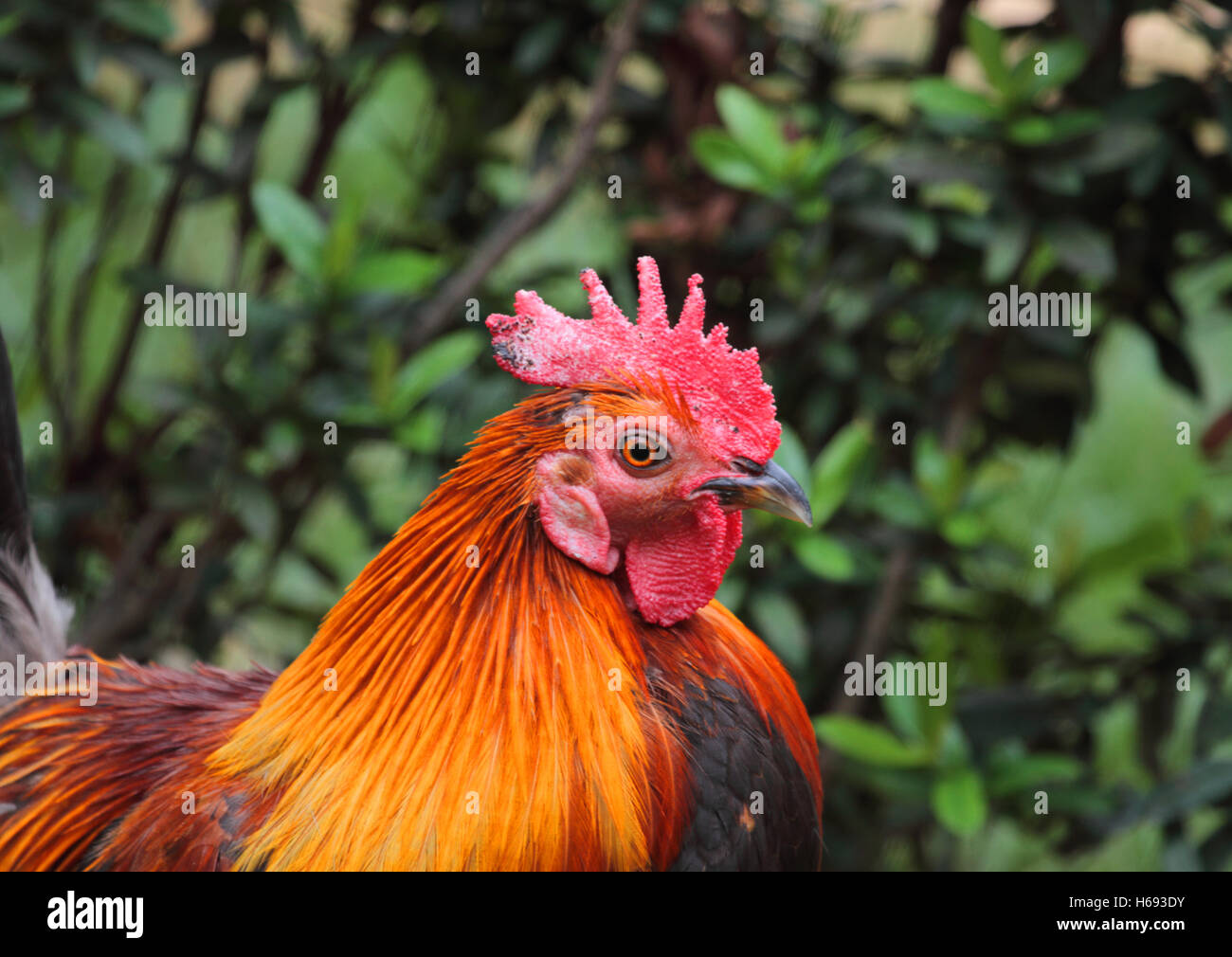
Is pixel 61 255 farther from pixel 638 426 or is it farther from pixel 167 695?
pixel 638 426

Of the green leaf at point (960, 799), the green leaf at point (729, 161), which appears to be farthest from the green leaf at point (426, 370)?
the green leaf at point (960, 799)

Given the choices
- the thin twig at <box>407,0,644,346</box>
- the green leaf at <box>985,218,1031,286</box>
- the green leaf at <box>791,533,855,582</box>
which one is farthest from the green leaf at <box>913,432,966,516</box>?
the thin twig at <box>407,0,644,346</box>

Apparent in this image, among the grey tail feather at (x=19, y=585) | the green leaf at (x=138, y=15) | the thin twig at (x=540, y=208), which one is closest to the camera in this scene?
the grey tail feather at (x=19, y=585)

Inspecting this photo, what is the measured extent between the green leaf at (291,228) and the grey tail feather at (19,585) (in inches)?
32.3

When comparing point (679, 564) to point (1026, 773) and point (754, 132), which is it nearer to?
point (754, 132)

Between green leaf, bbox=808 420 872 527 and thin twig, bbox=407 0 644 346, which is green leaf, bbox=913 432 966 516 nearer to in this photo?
green leaf, bbox=808 420 872 527

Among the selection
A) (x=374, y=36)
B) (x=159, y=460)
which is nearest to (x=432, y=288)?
(x=374, y=36)

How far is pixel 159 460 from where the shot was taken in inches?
123

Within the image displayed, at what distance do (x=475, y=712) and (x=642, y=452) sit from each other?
40 centimetres

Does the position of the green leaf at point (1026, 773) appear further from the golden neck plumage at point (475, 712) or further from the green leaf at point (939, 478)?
the golden neck plumage at point (475, 712)

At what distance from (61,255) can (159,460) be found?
1240mm

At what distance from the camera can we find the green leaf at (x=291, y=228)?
2645mm

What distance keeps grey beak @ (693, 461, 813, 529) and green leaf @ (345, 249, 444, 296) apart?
1331mm

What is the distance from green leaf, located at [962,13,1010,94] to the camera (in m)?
2.62
